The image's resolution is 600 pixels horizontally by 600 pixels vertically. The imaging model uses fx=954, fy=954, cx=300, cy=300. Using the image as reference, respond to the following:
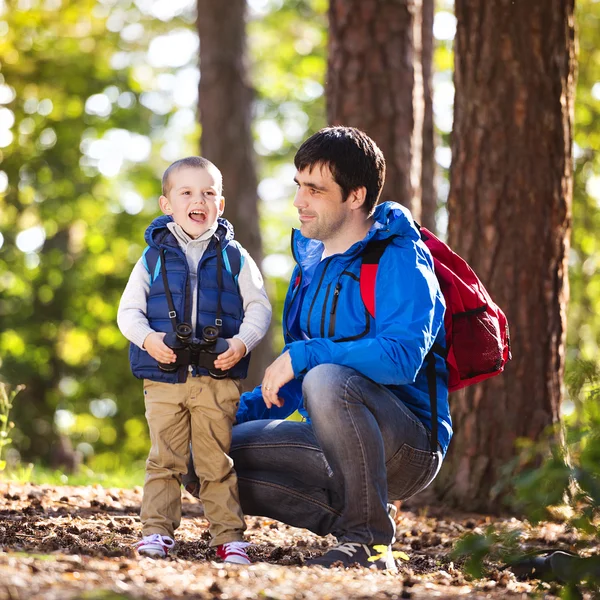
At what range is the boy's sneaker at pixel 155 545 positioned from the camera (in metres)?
3.84

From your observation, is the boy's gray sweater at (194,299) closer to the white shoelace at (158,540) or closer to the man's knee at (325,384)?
the man's knee at (325,384)

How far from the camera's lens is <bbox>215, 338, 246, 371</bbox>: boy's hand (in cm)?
401

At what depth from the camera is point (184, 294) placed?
4.12m

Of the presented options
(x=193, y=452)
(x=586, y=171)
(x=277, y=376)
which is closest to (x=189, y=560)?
(x=193, y=452)

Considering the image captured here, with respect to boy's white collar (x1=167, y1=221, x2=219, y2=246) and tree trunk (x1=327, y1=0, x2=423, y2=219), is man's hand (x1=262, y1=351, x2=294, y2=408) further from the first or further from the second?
tree trunk (x1=327, y1=0, x2=423, y2=219)

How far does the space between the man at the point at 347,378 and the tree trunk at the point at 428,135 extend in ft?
14.4

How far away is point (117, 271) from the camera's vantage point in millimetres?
18938

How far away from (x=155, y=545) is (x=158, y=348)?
0.80 m

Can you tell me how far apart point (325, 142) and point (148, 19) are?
1347cm

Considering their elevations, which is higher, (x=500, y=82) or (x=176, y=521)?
(x=500, y=82)

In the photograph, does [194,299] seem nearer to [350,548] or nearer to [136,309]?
[136,309]

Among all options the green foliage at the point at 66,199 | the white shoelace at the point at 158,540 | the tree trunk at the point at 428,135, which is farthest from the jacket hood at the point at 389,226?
the green foliage at the point at 66,199

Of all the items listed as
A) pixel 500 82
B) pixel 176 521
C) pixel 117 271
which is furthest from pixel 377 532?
pixel 117 271

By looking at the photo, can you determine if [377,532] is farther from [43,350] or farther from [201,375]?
[43,350]
